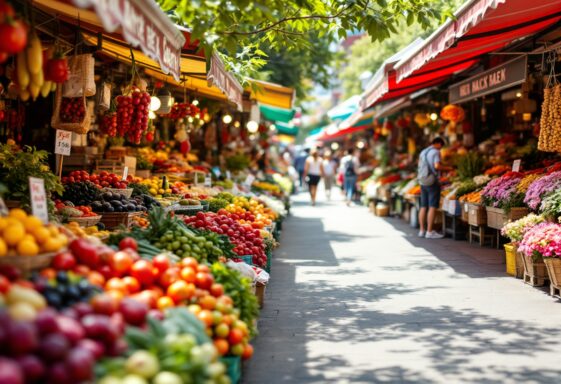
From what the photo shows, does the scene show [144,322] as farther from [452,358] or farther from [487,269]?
[487,269]

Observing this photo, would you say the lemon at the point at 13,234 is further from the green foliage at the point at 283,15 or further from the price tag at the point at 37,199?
the green foliage at the point at 283,15

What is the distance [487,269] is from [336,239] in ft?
16.3

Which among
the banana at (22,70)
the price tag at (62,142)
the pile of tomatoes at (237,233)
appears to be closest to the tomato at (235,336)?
the banana at (22,70)

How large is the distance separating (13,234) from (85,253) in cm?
51

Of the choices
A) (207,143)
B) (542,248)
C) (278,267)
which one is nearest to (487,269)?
(542,248)

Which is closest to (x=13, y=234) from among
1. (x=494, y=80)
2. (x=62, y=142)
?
(x=62, y=142)

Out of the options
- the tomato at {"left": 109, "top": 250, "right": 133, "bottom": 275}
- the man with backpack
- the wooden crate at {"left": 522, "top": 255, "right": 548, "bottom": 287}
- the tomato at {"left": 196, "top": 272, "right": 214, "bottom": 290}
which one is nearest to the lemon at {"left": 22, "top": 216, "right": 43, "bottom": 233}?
the tomato at {"left": 109, "top": 250, "right": 133, "bottom": 275}

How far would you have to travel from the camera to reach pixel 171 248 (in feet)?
19.2

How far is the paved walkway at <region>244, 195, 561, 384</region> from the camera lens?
5.44 m

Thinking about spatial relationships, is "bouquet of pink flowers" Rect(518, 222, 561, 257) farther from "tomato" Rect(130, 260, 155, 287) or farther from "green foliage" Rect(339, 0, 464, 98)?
"green foliage" Rect(339, 0, 464, 98)

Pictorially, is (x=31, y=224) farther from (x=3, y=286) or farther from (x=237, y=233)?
(x=237, y=233)

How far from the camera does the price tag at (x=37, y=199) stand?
16.5 feet

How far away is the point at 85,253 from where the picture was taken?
14.8ft

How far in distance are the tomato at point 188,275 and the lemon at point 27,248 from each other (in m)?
1.04
